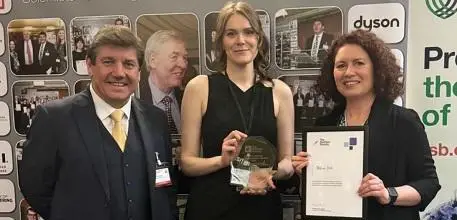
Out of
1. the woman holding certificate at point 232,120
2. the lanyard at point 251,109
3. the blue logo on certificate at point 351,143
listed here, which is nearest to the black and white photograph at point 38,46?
the woman holding certificate at point 232,120

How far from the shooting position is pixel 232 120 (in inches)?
85.9

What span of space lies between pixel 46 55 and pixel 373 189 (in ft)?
6.37

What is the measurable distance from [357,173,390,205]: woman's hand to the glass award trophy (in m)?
0.44

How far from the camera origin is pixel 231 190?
221cm

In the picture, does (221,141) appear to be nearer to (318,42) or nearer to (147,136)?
(147,136)

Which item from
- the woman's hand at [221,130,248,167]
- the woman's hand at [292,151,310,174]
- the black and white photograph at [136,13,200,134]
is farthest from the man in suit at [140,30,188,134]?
the woman's hand at [292,151,310,174]

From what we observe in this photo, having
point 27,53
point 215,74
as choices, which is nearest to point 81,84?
point 27,53

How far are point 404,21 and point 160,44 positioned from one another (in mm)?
1316

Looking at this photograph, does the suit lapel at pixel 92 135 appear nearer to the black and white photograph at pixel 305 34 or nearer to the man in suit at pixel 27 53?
the man in suit at pixel 27 53

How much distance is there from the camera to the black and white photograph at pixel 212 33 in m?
2.50

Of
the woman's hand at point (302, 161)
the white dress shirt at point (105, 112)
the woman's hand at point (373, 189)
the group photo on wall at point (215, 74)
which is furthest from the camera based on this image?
the group photo on wall at point (215, 74)

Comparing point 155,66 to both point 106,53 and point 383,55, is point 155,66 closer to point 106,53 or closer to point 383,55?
point 106,53

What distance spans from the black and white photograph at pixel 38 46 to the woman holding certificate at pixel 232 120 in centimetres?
89

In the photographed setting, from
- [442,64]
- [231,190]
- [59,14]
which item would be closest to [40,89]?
[59,14]
